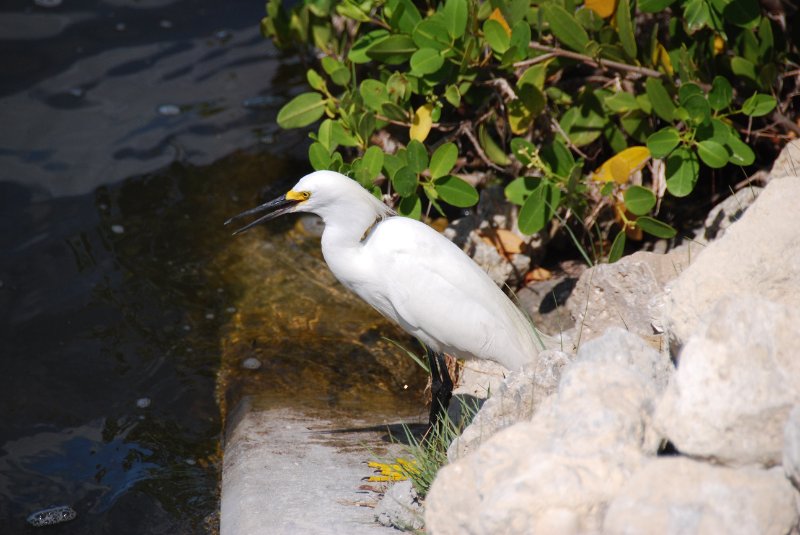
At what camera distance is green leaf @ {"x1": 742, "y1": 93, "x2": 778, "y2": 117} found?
3.65 m

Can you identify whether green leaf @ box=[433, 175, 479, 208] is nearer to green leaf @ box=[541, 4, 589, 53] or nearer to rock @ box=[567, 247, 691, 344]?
rock @ box=[567, 247, 691, 344]

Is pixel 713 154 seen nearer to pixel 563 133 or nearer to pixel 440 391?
pixel 563 133

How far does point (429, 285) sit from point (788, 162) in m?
1.63

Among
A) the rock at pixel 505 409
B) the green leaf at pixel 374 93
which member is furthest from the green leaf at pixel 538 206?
the rock at pixel 505 409

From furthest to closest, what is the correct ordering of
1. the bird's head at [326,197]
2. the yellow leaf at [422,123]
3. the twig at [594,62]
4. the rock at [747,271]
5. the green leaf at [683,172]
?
1. the yellow leaf at [422,123]
2. the twig at [594,62]
3. the green leaf at [683,172]
4. the bird's head at [326,197]
5. the rock at [747,271]

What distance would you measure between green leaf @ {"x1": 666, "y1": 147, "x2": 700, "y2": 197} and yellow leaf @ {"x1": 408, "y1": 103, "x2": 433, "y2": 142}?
1.12 meters

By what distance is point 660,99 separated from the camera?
3.64 meters

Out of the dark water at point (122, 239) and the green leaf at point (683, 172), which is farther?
the green leaf at point (683, 172)

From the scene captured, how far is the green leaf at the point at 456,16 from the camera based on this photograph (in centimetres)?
358

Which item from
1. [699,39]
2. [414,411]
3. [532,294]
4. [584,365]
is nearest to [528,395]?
[584,365]

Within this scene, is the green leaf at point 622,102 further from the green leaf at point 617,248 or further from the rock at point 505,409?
the rock at point 505,409

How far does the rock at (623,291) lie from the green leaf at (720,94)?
25.1 inches

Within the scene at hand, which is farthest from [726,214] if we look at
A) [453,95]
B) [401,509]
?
[401,509]

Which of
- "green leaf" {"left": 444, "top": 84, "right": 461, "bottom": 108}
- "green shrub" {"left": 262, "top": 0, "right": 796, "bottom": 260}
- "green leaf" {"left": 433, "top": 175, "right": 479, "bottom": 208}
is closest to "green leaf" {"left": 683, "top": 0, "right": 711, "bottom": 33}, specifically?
"green shrub" {"left": 262, "top": 0, "right": 796, "bottom": 260}
